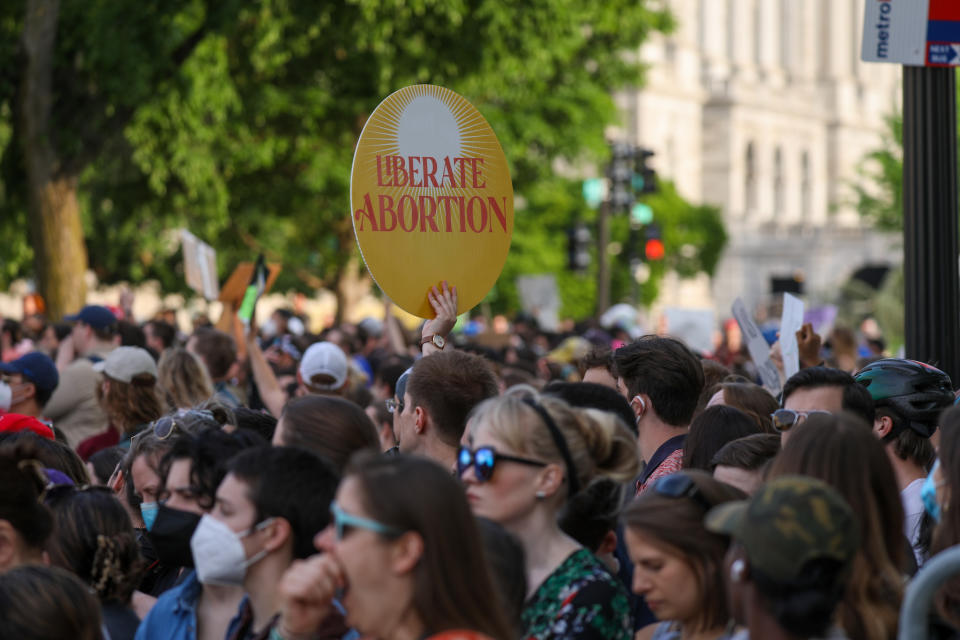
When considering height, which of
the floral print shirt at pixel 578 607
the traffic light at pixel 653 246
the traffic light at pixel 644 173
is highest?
the traffic light at pixel 644 173

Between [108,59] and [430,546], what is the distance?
14.7 metres

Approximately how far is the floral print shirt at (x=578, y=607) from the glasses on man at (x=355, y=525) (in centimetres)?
72

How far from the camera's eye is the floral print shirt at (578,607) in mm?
3631

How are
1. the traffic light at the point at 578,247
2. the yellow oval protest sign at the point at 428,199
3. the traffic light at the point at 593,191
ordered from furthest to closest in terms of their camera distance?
the traffic light at the point at 593,191
the traffic light at the point at 578,247
the yellow oval protest sign at the point at 428,199

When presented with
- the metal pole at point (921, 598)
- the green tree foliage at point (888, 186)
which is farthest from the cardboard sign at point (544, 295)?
the metal pole at point (921, 598)

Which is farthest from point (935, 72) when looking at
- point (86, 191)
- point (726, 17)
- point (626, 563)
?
point (726, 17)

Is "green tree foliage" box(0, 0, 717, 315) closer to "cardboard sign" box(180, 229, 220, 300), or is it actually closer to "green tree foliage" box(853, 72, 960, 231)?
"cardboard sign" box(180, 229, 220, 300)

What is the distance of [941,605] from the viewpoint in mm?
3354

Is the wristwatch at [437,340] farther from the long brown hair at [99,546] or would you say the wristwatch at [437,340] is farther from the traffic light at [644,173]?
the traffic light at [644,173]

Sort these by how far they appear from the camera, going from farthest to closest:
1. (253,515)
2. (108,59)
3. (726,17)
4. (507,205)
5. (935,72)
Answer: (726,17), (108,59), (935,72), (507,205), (253,515)

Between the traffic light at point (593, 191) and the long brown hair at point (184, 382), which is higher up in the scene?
the traffic light at point (593, 191)

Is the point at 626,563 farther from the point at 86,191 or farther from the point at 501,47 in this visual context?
the point at 86,191

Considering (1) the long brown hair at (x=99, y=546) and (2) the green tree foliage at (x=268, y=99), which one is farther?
(2) the green tree foliage at (x=268, y=99)

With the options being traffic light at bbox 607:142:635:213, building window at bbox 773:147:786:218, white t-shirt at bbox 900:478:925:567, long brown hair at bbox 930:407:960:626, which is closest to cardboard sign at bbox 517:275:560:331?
traffic light at bbox 607:142:635:213
